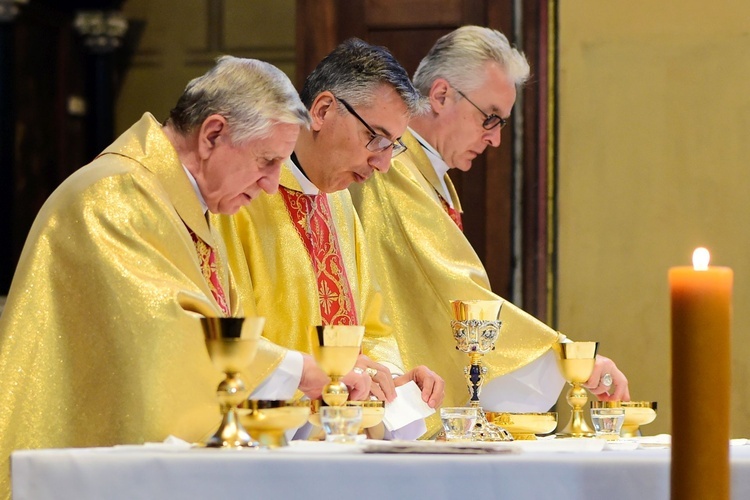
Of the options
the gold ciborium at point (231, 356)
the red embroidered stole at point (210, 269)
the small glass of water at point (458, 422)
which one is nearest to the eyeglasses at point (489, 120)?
the red embroidered stole at point (210, 269)

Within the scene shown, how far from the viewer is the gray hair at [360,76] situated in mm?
3678

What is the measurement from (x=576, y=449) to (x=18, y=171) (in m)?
7.49

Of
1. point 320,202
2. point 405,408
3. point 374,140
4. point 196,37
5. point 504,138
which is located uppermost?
point 196,37

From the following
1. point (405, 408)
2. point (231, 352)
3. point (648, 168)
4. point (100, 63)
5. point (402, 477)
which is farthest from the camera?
point (100, 63)

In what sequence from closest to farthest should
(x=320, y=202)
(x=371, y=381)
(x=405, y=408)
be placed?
1. (x=371, y=381)
2. (x=405, y=408)
3. (x=320, y=202)

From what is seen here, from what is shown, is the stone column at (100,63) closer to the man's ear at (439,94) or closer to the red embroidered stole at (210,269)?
the man's ear at (439,94)

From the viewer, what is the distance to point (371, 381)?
3.03 meters

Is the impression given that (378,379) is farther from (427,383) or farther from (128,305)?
(128,305)

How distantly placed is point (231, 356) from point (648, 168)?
13.3 feet

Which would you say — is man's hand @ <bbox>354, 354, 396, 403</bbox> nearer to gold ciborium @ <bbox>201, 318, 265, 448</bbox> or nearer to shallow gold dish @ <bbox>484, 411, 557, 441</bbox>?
shallow gold dish @ <bbox>484, 411, 557, 441</bbox>

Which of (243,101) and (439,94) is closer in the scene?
(243,101)

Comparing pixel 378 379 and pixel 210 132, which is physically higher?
pixel 210 132

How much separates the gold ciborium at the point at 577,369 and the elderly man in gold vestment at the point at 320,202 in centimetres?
69

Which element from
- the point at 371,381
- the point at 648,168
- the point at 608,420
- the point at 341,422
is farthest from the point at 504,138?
the point at 341,422
